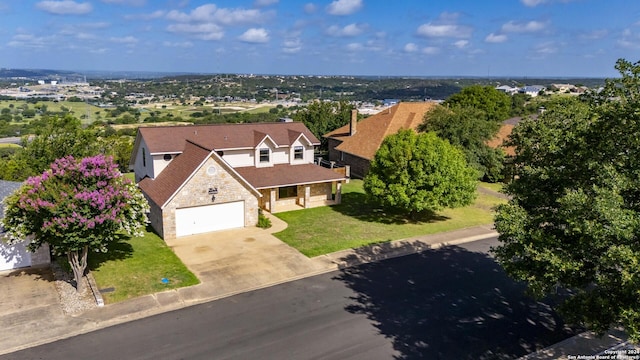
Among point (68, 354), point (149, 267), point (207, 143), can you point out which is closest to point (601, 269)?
point (68, 354)

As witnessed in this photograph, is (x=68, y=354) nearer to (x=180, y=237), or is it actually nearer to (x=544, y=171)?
(x=180, y=237)

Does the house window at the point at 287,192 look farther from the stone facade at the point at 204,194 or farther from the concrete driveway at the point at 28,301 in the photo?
the concrete driveway at the point at 28,301

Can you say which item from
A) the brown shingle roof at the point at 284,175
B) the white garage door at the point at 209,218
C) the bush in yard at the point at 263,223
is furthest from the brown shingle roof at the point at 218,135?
the bush in yard at the point at 263,223

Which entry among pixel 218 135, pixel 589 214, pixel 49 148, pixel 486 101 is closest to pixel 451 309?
pixel 589 214

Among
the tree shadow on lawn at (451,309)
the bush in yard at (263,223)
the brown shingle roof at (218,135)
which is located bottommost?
the tree shadow on lawn at (451,309)

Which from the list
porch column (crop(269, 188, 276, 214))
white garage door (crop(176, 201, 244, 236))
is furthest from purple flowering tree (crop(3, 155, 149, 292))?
porch column (crop(269, 188, 276, 214))

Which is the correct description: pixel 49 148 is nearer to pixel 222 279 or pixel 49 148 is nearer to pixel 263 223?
pixel 263 223

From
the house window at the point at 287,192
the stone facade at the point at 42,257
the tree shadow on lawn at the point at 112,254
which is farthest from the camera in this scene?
the house window at the point at 287,192

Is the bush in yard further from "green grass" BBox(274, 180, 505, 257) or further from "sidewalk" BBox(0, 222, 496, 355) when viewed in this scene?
"green grass" BBox(274, 180, 505, 257)
